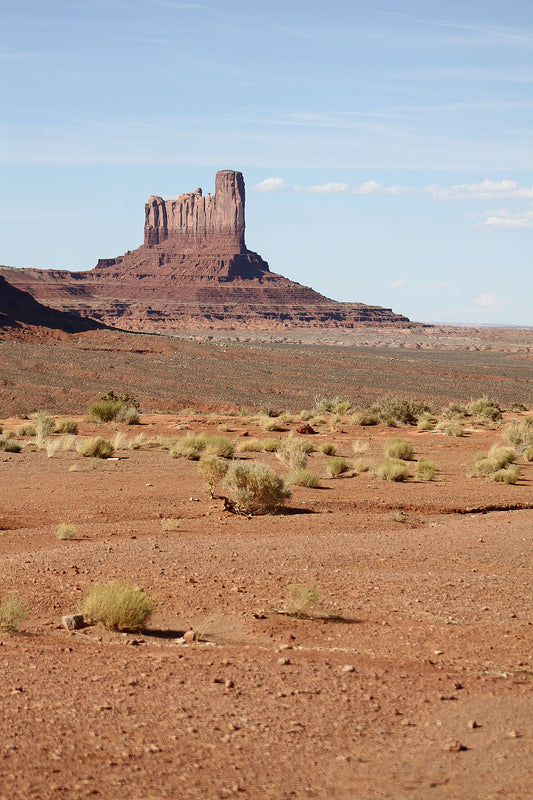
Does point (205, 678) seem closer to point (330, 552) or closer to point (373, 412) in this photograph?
point (330, 552)

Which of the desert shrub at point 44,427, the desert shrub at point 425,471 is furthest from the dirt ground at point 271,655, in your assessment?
the desert shrub at point 44,427

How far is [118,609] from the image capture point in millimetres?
8562

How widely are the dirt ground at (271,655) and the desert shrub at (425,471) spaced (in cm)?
297

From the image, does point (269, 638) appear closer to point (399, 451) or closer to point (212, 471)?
point (212, 471)

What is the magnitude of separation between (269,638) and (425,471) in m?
12.4

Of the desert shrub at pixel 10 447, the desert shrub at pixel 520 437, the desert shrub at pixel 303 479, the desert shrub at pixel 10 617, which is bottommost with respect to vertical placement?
the desert shrub at pixel 10 447

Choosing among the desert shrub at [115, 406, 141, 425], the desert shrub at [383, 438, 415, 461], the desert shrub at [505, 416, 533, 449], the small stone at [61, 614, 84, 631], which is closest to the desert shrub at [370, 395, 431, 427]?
the desert shrub at [505, 416, 533, 449]

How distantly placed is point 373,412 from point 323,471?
14159mm

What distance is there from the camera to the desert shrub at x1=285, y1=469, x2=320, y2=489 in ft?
61.5

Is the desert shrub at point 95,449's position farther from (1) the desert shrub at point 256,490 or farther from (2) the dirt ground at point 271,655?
(1) the desert shrub at point 256,490

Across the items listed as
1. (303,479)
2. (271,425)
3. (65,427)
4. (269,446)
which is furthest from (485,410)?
(303,479)

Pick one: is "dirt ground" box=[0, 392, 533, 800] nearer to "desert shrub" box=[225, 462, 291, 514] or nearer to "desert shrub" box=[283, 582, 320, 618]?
"desert shrub" box=[283, 582, 320, 618]

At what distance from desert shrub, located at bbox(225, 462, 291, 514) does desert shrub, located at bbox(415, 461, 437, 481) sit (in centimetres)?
527

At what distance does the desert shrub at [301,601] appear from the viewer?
9306 millimetres
